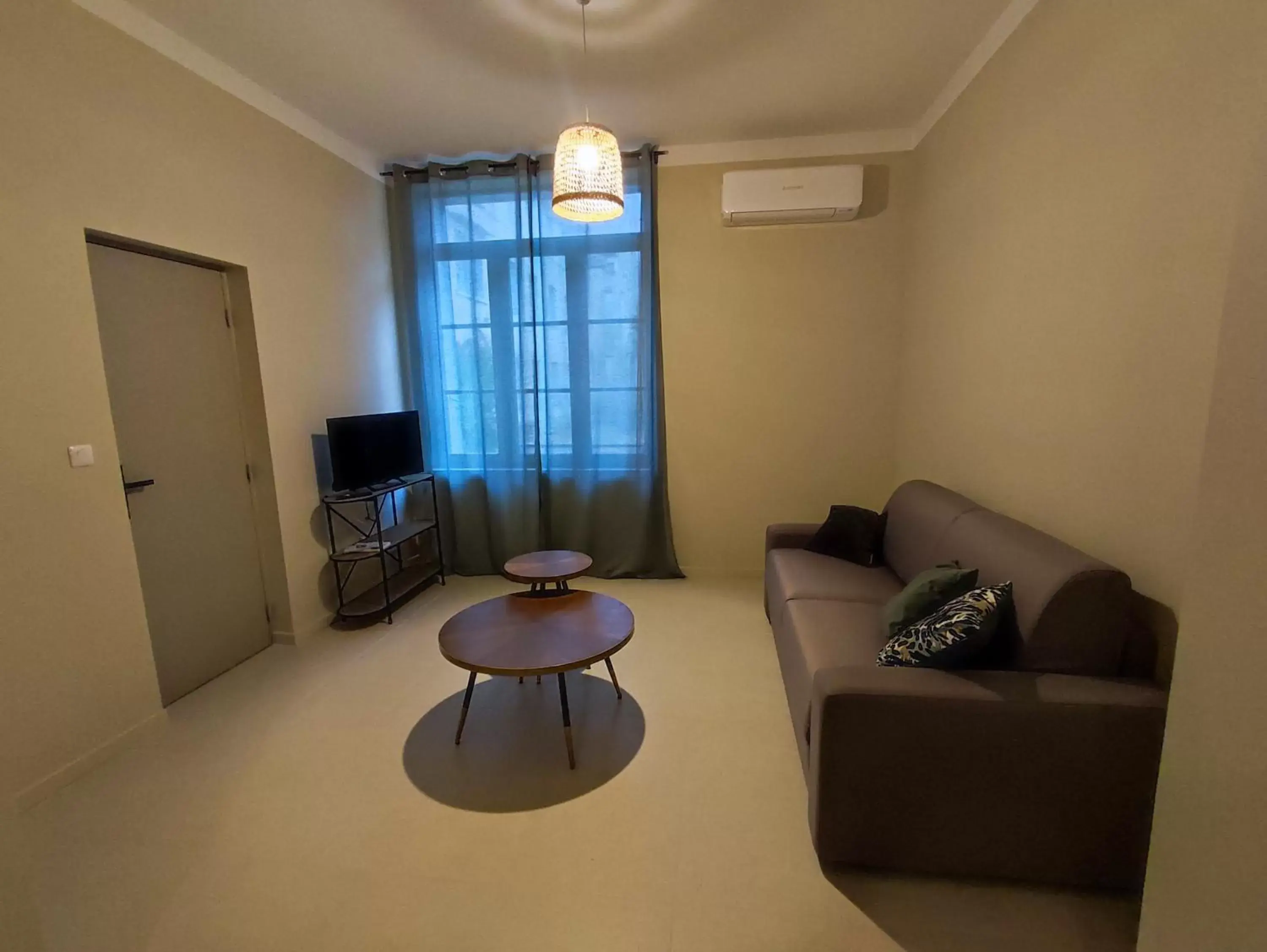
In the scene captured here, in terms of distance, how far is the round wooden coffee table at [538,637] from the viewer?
203cm

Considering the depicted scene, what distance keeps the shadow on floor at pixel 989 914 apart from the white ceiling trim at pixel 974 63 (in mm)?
3139

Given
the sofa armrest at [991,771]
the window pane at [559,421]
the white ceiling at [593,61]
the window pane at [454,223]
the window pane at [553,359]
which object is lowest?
the sofa armrest at [991,771]

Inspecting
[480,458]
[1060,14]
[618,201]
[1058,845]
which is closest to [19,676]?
[480,458]

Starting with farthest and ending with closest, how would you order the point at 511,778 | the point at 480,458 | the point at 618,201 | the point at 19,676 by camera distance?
the point at 480,458 < the point at 618,201 < the point at 511,778 < the point at 19,676

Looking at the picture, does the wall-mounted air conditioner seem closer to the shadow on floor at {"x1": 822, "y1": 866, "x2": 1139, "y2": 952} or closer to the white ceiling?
the white ceiling

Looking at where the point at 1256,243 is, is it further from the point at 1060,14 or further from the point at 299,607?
the point at 299,607

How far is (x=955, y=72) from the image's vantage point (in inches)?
111

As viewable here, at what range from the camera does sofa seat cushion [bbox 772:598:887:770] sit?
1.90 m

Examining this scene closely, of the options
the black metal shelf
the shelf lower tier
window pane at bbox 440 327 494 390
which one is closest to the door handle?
the black metal shelf

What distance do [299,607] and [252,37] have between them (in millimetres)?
2844

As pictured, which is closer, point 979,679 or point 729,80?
point 979,679

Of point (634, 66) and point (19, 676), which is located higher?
point (634, 66)

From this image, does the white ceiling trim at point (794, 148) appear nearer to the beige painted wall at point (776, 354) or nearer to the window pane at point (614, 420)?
the beige painted wall at point (776, 354)

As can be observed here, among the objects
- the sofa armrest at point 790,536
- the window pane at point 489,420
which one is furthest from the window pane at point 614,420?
the sofa armrest at point 790,536
